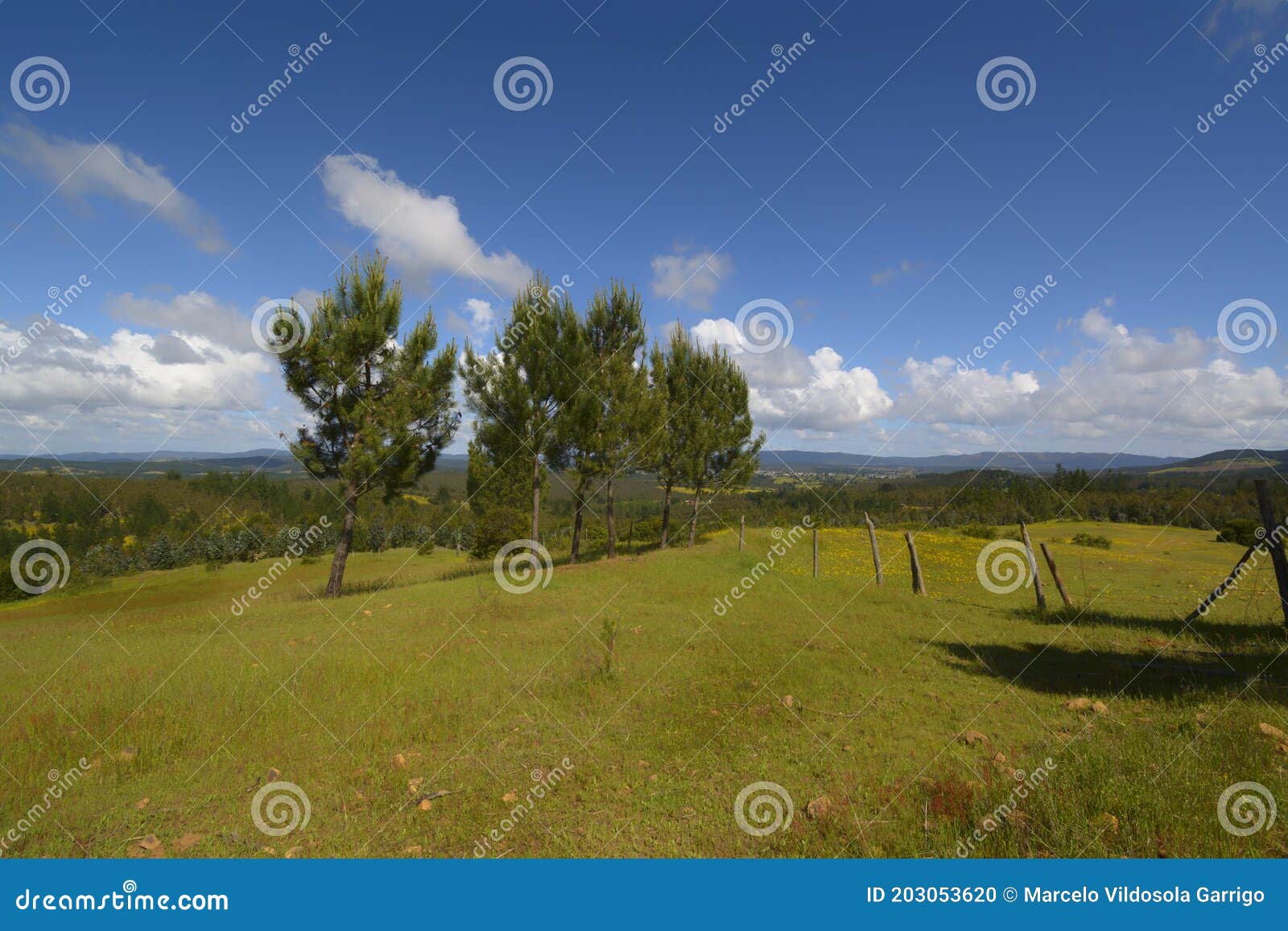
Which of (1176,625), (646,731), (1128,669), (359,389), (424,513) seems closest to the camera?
(646,731)

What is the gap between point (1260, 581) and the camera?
64.1ft

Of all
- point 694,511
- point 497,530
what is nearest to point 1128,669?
point 694,511

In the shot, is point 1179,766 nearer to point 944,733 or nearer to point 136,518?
point 944,733

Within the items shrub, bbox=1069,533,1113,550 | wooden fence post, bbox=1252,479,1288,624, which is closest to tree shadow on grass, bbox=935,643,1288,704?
wooden fence post, bbox=1252,479,1288,624

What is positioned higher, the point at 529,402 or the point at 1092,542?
the point at 529,402

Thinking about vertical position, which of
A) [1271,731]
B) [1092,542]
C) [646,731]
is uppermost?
[1092,542]

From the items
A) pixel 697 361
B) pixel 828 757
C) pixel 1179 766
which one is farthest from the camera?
pixel 697 361

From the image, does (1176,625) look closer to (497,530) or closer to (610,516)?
(610,516)

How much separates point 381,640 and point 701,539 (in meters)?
26.5

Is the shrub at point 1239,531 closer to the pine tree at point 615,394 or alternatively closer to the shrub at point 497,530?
the pine tree at point 615,394

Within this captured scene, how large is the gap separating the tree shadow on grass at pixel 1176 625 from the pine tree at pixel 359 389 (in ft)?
66.7

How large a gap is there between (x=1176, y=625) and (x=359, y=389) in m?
23.9

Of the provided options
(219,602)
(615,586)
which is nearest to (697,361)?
(615,586)

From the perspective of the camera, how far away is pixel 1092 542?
113 feet
